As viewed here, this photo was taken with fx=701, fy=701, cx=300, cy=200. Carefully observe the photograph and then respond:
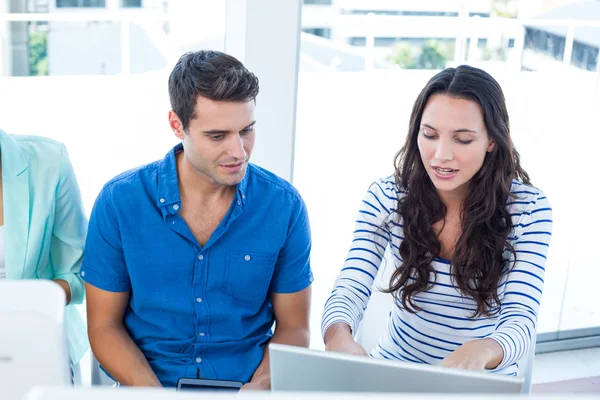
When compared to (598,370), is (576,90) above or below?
above

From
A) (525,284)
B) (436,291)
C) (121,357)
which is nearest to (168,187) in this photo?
(121,357)

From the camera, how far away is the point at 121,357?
161cm

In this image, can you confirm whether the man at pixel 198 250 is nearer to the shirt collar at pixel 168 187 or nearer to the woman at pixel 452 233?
the shirt collar at pixel 168 187

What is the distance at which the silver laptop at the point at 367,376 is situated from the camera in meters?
0.86

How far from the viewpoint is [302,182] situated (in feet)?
8.87

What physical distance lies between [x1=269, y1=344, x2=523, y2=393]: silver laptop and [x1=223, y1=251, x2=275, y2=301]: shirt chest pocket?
27.5 inches

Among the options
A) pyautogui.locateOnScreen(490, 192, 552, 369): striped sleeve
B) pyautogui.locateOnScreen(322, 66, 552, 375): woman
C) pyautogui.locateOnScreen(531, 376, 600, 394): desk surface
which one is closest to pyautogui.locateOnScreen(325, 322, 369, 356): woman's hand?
pyautogui.locateOnScreen(322, 66, 552, 375): woman

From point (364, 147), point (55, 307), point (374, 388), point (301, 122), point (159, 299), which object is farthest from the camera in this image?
point (364, 147)

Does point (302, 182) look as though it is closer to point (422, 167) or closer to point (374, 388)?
point (422, 167)

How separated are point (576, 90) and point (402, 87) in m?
0.74

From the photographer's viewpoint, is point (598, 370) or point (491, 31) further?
point (598, 370)

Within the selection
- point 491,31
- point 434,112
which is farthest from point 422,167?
point 491,31

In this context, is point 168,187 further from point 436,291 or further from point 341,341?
point 436,291

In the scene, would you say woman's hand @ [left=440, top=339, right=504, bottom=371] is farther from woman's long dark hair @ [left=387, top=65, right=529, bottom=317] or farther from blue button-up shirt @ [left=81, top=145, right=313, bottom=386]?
blue button-up shirt @ [left=81, top=145, right=313, bottom=386]
